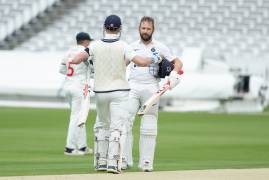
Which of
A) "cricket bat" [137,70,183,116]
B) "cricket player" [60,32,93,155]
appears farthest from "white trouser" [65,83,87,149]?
"cricket bat" [137,70,183,116]

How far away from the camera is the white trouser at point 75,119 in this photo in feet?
56.2

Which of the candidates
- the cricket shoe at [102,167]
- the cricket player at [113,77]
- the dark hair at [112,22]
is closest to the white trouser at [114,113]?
the cricket player at [113,77]

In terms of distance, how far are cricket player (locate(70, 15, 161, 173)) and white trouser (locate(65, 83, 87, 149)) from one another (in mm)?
4419

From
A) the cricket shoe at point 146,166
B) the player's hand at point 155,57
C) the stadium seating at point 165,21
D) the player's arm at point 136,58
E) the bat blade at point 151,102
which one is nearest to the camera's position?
the player's arm at point 136,58

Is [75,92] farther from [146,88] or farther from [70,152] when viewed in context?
[146,88]

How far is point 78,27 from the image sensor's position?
4488 centimetres

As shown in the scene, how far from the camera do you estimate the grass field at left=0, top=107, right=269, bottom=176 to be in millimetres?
14711

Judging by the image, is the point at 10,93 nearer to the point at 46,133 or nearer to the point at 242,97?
the point at 242,97

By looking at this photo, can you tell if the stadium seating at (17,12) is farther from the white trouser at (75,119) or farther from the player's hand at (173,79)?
the player's hand at (173,79)

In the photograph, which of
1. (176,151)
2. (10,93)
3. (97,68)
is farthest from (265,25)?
(97,68)

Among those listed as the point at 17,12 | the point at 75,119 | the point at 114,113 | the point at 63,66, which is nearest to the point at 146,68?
the point at 114,113

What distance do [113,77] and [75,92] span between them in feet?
15.3

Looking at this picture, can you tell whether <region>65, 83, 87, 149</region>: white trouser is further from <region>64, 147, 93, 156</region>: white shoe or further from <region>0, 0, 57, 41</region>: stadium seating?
<region>0, 0, 57, 41</region>: stadium seating

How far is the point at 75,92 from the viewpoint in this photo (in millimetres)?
17203
